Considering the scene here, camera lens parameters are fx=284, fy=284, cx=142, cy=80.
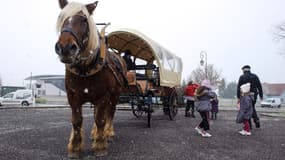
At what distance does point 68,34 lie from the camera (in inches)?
139

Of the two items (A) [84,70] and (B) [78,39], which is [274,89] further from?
(B) [78,39]

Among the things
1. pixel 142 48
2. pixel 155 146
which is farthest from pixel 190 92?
Answer: pixel 155 146

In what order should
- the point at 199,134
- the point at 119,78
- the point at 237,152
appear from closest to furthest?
the point at 237,152 → the point at 119,78 → the point at 199,134

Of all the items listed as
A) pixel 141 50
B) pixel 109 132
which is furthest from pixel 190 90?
pixel 109 132

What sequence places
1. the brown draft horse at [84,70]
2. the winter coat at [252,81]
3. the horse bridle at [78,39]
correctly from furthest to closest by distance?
the winter coat at [252,81] < the brown draft horse at [84,70] < the horse bridle at [78,39]

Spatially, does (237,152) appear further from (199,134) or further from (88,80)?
(88,80)

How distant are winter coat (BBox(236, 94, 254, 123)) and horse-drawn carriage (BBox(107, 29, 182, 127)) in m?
2.21

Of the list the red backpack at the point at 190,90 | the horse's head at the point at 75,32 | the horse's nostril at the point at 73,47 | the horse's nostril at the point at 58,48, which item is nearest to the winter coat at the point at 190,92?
the red backpack at the point at 190,90

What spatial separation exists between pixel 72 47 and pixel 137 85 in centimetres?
423

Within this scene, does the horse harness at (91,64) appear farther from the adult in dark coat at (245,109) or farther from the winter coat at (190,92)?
the winter coat at (190,92)

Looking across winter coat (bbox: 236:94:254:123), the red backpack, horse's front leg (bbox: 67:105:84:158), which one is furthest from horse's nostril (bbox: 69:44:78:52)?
the red backpack

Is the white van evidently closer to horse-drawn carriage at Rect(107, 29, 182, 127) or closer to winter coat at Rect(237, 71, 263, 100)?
horse-drawn carriage at Rect(107, 29, 182, 127)

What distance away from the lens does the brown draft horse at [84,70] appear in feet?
12.3

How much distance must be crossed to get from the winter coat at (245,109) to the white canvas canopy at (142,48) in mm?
2209
